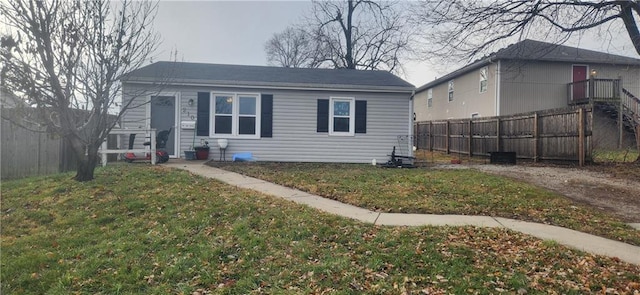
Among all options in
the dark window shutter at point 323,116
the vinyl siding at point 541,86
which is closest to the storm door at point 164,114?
the dark window shutter at point 323,116

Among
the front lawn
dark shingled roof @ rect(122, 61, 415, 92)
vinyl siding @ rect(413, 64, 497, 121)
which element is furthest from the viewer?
vinyl siding @ rect(413, 64, 497, 121)

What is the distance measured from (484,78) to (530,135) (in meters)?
8.91

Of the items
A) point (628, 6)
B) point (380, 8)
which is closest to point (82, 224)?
point (628, 6)

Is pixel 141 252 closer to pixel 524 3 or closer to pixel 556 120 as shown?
pixel 524 3

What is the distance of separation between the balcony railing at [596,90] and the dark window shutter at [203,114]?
1895cm

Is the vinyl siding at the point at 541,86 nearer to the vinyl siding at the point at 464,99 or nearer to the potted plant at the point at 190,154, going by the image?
the vinyl siding at the point at 464,99

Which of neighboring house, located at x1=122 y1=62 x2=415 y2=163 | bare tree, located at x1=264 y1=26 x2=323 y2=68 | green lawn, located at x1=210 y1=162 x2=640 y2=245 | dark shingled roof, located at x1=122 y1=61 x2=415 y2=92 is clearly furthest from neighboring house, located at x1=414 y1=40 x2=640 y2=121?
bare tree, located at x1=264 y1=26 x2=323 y2=68

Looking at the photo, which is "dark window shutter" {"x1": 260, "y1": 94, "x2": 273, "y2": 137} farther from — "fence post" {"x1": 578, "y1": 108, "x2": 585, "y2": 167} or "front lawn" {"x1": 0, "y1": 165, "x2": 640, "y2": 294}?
"fence post" {"x1": 578, "y1": 108, "x2": 585, "y2": 167}

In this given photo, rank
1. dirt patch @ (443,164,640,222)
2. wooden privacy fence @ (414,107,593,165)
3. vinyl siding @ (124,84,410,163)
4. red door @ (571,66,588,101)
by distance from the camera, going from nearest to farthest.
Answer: dirt patch @ (443,164,640,222) → wooden privacy fence @ (414,107,593,165) → vinyl siding @ (124,84,410,163) → red door @ (571,66,588,101)

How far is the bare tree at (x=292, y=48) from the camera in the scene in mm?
34125

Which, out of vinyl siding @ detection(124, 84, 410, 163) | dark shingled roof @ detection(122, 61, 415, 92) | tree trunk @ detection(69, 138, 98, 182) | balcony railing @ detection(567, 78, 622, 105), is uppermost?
balcony railing @ detection(567, 78, 622, 105)

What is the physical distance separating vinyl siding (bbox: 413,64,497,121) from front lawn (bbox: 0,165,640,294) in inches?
A: 723

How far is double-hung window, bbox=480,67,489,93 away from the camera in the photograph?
70.5 ft

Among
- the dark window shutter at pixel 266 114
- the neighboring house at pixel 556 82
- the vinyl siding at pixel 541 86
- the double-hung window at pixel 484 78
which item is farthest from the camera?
the double-hung window at pixel 484 78
